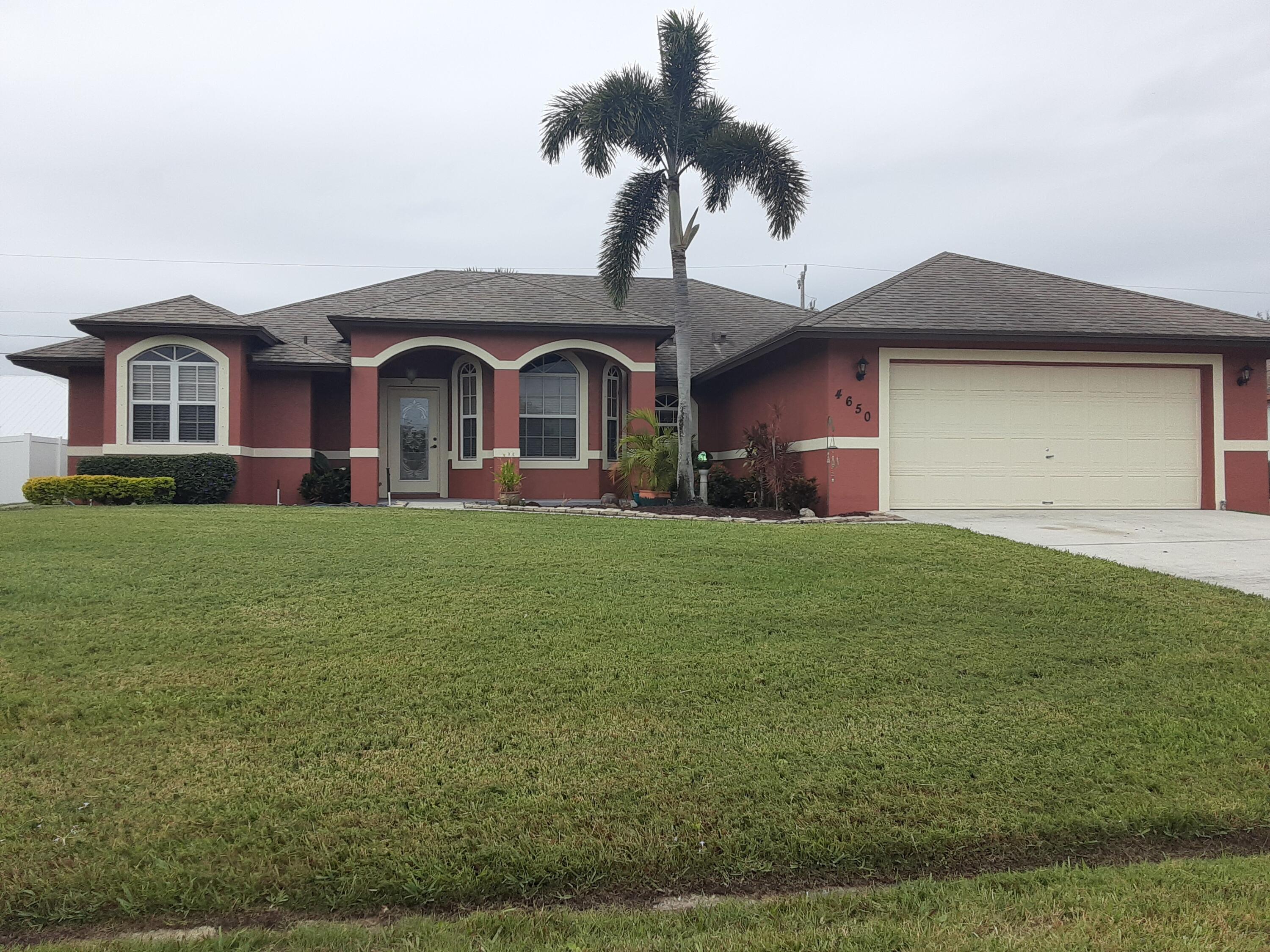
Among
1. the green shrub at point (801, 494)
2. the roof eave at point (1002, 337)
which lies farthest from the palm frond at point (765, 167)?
the green shrub at point (801, 494)

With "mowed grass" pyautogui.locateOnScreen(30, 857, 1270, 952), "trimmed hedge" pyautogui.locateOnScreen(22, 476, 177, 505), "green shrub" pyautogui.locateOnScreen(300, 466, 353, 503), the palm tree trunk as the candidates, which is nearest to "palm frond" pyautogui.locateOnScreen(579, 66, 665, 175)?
the palm tree trunk

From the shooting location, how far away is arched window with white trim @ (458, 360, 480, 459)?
16.9 meters

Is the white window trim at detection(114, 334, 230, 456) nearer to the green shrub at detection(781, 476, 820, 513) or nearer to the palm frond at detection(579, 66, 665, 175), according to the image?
the palm frond at detection(579, 66, 665, 175)

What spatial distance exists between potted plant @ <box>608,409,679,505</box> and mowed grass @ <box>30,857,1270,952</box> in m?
11.7

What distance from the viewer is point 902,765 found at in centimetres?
413

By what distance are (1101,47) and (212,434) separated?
16.5 meters

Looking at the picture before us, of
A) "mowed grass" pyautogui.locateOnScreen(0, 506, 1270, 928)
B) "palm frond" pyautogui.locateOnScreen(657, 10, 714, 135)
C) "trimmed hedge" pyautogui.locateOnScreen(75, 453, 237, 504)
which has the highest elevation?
"palm frond" pyautogui.locateOnScreen(657, 10, 714, 135)

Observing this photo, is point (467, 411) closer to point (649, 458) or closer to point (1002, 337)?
point (649, 458)

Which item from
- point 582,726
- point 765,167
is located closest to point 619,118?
point 765,167

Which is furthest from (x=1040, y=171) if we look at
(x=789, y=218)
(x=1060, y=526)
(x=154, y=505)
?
(x=154, y=505)

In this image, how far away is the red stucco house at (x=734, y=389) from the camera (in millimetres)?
13562

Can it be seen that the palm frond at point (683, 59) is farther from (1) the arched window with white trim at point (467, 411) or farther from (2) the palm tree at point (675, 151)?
(1) the arched window with white trim at point (467, 411)

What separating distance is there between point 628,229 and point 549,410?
3.74 m

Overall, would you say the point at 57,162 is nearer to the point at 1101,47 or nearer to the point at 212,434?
the point at 212,434
